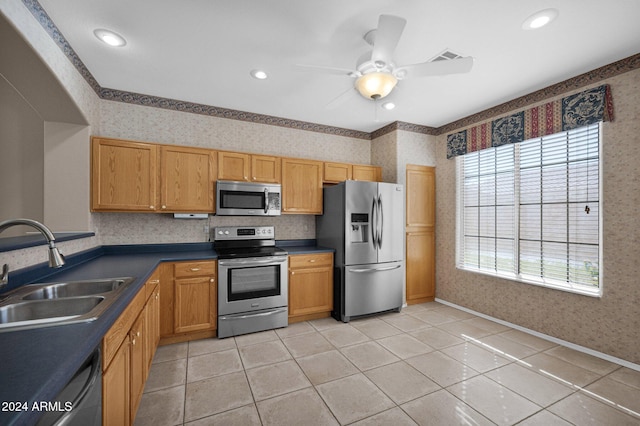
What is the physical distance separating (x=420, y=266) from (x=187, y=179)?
3.50 metres

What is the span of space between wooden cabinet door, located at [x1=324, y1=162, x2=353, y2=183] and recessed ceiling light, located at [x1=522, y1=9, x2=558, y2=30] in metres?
2.42

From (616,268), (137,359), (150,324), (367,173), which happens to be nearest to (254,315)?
(150,324)

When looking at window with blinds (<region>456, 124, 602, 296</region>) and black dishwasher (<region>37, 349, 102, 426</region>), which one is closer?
black dishwasher (<region>37, 349, 102, 426</region>)

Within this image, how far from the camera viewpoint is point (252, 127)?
3.87 meters

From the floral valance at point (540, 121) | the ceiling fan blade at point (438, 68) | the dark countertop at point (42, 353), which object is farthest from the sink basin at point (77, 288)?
the floral valance at point (540, 121)

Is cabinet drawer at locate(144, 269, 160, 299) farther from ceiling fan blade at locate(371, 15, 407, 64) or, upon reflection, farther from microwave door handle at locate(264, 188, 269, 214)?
ceiling fan blade at locate(371, 15, 407, 64)

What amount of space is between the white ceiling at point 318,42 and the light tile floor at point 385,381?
102 inches

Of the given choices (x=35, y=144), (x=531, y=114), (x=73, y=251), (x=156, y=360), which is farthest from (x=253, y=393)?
(x=531, y=114)

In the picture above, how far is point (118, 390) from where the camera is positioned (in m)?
1.38

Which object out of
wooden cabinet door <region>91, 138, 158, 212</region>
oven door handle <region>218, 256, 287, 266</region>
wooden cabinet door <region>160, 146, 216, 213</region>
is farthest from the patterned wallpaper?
wooden cabinet door <region>91, 138, 158, 212</region>

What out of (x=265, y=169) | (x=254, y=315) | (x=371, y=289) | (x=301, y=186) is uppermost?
(x=265, y=169)

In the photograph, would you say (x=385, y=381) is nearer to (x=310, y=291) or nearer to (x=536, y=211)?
(x=310, y=291)

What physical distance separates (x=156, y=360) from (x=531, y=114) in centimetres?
472

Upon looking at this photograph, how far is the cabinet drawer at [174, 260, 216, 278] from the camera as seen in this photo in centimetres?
290
